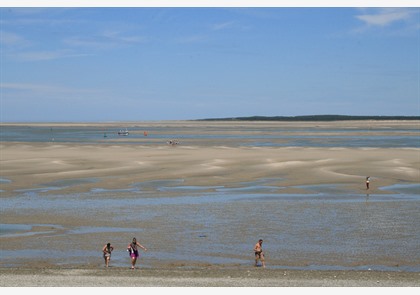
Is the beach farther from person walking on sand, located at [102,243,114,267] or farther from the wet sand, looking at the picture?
person walking on sand, located at [102,243,114,267]

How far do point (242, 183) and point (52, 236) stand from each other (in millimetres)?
17260

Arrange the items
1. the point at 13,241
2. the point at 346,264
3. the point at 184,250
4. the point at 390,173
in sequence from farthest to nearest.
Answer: the point at 390,173 < the point at 13,241 < the point at 184,250 < the point at 346,264

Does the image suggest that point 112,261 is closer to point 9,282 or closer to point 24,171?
point 9,282

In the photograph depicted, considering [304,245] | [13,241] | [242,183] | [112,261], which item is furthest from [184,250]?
[242,183]

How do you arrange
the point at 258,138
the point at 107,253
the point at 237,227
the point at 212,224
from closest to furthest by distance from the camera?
1. the point at 107,253
2. the point at 237,227
3. the point at 212,224
4. the point at 258,138

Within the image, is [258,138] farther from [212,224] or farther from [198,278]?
[198,278]

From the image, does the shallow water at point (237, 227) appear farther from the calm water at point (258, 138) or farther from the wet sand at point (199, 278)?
the calm water at point (258, 138)

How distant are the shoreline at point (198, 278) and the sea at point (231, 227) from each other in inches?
66.3

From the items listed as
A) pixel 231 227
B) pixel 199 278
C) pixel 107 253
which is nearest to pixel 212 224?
pixel 231 227

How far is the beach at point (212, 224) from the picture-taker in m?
16.5

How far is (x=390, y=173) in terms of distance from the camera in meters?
43.1

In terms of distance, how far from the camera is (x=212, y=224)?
24906 millimetres

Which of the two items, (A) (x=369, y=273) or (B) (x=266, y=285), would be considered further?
(A) (x=369, y=273)

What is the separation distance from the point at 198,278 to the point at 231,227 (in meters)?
8.87
